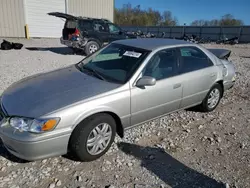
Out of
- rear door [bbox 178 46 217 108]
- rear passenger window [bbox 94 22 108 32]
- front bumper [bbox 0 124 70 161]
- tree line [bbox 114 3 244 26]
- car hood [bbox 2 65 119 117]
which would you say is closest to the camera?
front bumper [bbox 0 124 70 161]

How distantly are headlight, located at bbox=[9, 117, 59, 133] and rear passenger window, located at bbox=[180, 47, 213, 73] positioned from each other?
2301 mm

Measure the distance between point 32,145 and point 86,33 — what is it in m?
8.95

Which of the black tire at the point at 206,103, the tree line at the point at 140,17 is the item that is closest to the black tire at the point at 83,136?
the black tire at the point at 206,103

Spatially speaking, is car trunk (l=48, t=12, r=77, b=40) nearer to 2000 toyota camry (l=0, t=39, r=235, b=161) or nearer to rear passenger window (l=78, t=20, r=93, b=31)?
rear passenger window (l=78, t=20, r=93, b=31)

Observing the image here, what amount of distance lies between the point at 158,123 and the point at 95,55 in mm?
1700

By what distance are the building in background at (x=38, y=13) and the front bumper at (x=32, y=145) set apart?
17152 millimetres

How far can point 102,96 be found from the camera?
2646 mm

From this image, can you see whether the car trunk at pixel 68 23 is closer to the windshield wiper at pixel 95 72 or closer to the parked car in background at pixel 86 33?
the parked car in background at pixel 86 33

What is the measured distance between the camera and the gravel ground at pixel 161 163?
7.95ft

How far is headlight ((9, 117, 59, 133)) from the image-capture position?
2252 mm

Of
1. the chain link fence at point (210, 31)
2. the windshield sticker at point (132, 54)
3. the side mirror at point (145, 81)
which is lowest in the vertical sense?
the side mirror at point (145, 81)

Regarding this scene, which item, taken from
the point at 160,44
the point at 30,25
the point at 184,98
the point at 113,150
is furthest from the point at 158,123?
the point at 30,25

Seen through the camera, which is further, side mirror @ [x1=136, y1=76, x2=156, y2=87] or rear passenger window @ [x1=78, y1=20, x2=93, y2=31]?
rear passenger window @ [x1=78, y1=20, x2=93, y2=31]

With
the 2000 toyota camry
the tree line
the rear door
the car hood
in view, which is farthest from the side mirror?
the tree line
